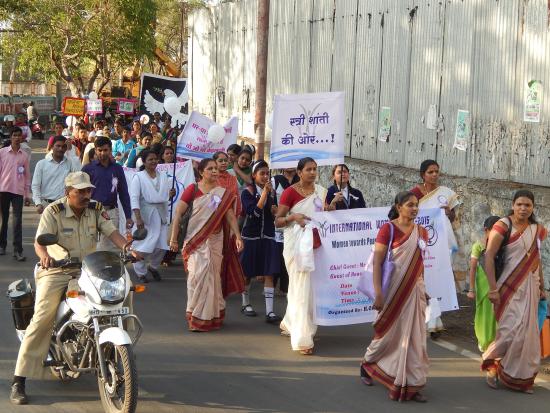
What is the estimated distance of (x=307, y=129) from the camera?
952cm

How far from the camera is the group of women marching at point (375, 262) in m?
7.13

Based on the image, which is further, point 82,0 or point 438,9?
point 82,0

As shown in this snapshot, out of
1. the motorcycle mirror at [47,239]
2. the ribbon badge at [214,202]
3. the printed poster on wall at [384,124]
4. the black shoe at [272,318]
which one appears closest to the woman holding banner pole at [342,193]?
the ribbon badge at [214,202]

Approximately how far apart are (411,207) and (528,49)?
15.8 ft

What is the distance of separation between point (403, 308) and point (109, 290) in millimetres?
2207

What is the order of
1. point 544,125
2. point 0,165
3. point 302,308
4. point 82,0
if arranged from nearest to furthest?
point 302,308
point 544,125
point 0,165
point 82,0

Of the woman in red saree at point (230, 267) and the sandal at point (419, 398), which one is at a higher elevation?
the woman in red saree at point (230, 267)

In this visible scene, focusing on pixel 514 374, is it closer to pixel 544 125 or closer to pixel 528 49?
pixel 544 125

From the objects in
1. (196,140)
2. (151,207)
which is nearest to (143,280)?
(151,207)

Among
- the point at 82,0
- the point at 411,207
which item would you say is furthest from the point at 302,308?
the point at 82,0

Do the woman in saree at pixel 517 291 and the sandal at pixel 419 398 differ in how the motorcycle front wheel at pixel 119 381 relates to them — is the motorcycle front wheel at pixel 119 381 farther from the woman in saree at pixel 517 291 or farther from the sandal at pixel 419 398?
the woman in saree at pixel 517 291

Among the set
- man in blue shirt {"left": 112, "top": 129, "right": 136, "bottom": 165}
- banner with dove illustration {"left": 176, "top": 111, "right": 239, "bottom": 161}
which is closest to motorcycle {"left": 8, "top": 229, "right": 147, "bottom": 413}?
banner with dove illustration {"left": 176, "top": 111, "right": 239, "bottom": 161}

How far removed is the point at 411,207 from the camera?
7117mm

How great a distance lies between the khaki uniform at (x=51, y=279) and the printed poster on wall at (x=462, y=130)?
21.9ft
